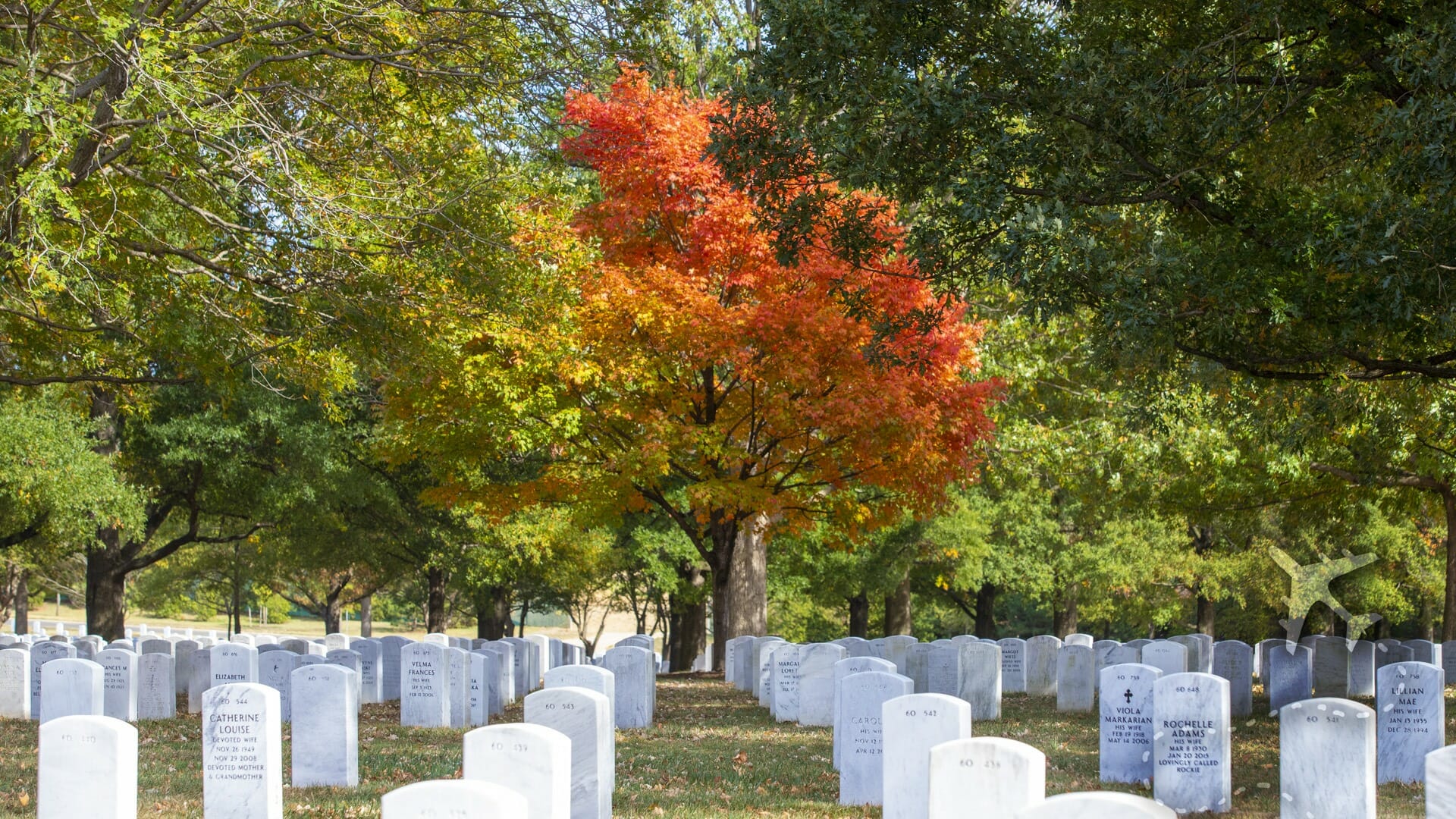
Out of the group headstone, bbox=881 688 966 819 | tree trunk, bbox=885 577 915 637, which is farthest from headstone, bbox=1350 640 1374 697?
tree trunk, bbox=885 577 915 637

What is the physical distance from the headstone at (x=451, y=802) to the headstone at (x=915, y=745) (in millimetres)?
3961

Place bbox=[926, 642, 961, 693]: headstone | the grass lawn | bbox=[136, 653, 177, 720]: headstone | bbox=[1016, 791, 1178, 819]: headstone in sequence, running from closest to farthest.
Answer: bbox=[1016, 791, 1178, 819]: headstone
the grass lawn
bbox=[926, 642, 961, 693]: headstone
bbox=[136, 653, 177, 720]: headstone

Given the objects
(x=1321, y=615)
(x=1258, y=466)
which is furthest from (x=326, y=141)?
(x=1321, y=615)

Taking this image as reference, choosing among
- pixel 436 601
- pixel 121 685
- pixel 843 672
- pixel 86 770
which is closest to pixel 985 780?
pixel 86 770

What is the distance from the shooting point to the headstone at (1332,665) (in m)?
16.0

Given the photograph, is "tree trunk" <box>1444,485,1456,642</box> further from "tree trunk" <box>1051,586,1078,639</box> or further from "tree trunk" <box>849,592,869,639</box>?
"tree trunk" <box>849,592,869,639</box>

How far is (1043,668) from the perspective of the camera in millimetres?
19094

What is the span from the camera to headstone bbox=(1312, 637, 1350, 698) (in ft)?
52.5

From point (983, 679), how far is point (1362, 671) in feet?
18.9

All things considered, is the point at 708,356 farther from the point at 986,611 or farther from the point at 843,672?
the point at 986,611

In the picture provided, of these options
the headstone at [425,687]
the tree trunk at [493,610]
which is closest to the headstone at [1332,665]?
the headstone at [425,687]

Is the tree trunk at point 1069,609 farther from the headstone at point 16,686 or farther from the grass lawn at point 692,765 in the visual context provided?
the headstone at point 16,686

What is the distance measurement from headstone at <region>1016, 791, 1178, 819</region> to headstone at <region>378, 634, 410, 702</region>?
45.7 ft

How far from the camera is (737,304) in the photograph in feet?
58.2
